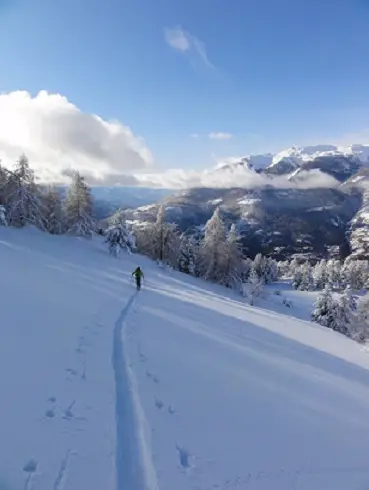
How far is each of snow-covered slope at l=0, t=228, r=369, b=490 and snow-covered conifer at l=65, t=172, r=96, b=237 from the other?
3116 centimetres

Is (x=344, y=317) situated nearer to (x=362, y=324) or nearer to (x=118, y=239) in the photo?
(x=362, y=324)

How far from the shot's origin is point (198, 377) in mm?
9055

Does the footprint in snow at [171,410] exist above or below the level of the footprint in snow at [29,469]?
above

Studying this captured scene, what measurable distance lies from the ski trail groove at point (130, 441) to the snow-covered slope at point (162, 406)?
0.02 meters

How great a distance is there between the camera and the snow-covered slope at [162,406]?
5.04m

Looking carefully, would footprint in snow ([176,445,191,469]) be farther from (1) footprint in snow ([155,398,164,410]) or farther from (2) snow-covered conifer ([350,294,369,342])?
(2) snow-covered conifer ([350,294,369,342])

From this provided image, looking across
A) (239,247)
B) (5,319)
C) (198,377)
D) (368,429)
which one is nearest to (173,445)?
(198,377)

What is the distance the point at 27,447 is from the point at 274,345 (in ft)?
37.5

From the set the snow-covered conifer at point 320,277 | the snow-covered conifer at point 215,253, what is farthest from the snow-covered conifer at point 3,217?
the snow-covered conifer at point 320,277

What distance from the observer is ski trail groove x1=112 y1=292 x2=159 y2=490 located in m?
4.84

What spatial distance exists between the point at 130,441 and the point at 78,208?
4292 centimetres

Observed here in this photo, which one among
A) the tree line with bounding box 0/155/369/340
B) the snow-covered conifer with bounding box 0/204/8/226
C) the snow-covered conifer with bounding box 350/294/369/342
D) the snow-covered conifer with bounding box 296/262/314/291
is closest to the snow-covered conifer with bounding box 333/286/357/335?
the tree line with bounding box 0/155/369/340

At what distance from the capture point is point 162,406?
709cm

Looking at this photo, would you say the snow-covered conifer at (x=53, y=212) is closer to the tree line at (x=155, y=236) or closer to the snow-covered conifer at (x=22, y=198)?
the tree line at (x=155, y=236)
